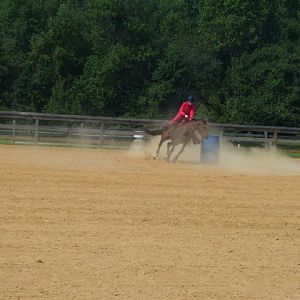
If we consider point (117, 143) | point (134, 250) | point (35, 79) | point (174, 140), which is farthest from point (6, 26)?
point (134, 250)

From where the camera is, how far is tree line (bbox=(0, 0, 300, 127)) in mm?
61844

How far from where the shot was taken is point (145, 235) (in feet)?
41.3

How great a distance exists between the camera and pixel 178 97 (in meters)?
64.2

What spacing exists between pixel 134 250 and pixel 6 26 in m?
69.3

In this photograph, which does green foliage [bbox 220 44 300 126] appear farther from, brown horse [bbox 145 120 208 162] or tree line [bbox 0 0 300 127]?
brown horse [bbox 145 120 208 162]

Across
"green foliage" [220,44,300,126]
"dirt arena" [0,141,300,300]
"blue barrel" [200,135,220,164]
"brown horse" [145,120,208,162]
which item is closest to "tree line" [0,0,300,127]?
"green foliage" [220,44,300,126]

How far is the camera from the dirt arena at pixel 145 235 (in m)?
9.64

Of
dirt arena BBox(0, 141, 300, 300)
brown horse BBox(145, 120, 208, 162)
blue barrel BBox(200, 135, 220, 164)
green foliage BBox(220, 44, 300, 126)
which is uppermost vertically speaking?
green foliage BBox(220, 44, 300, 126)

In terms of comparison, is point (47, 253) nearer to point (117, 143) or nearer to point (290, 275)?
point (290, 275)

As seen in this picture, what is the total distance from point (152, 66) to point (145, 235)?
54913 mm

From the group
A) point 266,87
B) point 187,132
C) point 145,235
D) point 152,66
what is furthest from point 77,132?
point 152,66

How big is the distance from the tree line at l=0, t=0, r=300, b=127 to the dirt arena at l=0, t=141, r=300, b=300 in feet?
123

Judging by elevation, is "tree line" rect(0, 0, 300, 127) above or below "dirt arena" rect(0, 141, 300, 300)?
above

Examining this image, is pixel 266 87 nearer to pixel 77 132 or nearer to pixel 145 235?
pixel 77 132
